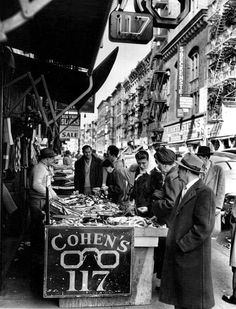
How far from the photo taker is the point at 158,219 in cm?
552

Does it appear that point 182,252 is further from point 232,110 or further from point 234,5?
point 234,5

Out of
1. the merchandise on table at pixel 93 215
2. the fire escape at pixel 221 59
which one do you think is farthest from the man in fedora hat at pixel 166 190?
the fire escape at pixel 221 59

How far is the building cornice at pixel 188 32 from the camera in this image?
35.0m

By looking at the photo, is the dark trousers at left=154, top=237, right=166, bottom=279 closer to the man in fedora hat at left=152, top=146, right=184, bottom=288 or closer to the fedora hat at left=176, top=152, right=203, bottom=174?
the man in fedora hat at left=152, top=146, right=184, bottom=288

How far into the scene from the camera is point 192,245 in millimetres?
3857

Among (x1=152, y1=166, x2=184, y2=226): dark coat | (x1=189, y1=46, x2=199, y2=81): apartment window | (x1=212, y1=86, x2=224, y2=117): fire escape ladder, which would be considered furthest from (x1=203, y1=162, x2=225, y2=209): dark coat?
(x1=189, y1=46, x2=199, y2=81): apartment window

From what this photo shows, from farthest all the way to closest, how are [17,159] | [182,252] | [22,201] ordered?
[22,201], [17,159], [182,252]

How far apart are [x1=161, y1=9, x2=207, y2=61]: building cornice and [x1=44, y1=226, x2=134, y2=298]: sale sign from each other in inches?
1288

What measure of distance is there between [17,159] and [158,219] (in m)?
3.52

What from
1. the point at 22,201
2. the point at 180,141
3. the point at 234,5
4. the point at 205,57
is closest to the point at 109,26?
the point at 22,201

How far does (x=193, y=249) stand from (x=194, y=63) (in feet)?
117

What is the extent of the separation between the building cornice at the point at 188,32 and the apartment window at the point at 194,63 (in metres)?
1.40

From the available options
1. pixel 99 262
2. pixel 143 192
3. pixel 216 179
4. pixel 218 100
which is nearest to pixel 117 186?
pixel 143 192

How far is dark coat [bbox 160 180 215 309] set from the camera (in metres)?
3.87
